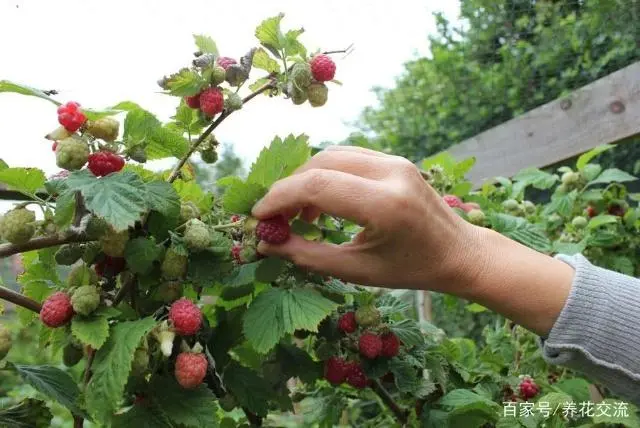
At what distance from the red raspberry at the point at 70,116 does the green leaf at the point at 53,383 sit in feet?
0.78

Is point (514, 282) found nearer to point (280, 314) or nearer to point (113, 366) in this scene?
point (280, 314)

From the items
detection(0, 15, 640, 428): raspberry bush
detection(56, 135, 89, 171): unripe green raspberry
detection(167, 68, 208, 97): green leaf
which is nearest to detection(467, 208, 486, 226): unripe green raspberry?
detection(0, 15, 640, 428): raspberry bush

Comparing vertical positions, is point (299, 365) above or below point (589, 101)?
below

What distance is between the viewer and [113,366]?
1.96ft

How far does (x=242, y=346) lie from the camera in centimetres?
88

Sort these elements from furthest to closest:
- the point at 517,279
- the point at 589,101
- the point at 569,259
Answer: the point at 589,101, the point at 569,259, the point at 517,279

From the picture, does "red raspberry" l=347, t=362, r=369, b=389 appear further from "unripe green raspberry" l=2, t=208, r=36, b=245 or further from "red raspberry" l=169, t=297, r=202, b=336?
"unripe green raspberry" l=2, t=208, r=36, b=245

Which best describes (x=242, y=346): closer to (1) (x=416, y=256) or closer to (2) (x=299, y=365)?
(2) (x=299, y=365)

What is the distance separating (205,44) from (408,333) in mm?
398

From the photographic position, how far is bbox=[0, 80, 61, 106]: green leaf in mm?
615

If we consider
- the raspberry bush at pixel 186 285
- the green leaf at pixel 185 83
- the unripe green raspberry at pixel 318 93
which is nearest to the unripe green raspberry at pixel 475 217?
the raspberry bush at pixel 186 285

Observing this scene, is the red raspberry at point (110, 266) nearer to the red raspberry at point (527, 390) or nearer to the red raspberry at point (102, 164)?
the red raspberry at point (102, 164)

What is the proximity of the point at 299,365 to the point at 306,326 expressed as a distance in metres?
0.22

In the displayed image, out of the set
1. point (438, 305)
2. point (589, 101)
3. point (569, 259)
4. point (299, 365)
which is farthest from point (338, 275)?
point (438, 305)
